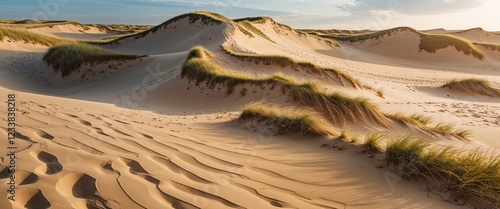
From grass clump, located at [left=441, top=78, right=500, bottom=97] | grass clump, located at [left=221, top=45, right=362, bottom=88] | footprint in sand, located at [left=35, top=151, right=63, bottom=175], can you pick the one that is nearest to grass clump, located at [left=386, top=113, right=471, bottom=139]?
grass clump, located at [left=221, top=45, right=362, bottom=88]

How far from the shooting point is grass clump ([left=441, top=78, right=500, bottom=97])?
49.3ft

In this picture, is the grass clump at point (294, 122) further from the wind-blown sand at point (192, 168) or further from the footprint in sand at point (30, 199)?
the footprint in sand at point (30, 199)

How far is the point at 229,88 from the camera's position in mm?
10219

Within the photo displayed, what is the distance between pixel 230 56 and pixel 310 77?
4.00m

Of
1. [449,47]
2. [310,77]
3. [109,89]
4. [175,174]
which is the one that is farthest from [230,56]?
[449,47]

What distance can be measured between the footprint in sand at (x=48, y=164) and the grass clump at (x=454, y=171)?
332 cm

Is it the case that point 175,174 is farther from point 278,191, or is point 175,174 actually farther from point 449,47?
point 449,47

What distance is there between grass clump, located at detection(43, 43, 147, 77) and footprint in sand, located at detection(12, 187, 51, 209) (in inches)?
538

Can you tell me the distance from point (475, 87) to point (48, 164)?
17.2m

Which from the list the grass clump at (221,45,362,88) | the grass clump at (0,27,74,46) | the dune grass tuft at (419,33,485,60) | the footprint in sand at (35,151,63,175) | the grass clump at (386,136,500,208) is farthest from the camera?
the dune grass tuft at (419,33,485,60)

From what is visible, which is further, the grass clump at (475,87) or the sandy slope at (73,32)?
the sandy slope at (73,32)

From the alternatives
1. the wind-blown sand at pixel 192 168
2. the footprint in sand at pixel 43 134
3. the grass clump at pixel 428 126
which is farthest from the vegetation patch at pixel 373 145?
the grass clump at pixel 428 126

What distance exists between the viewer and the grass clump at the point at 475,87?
15.0 metres

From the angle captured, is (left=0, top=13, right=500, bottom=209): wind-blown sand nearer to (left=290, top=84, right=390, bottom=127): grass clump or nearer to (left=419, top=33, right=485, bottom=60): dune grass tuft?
(left=290, top=84, right=390, bottom=127): grass clump
